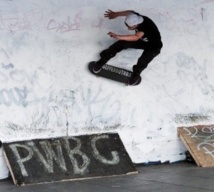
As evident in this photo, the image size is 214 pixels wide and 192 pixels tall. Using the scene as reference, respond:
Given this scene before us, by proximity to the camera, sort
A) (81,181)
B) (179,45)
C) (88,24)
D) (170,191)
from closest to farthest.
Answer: (170,191)
(81,181)
(88,24)
(179,45)

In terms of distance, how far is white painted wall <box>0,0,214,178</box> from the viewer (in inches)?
300

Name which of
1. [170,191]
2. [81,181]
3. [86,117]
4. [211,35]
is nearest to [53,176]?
[81,181]

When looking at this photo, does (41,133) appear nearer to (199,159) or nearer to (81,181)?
(81,181)

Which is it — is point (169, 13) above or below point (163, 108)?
above

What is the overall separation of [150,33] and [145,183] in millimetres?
2114

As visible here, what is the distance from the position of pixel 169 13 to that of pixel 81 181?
2869mm

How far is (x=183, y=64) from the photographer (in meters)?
8.63

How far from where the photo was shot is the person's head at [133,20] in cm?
770

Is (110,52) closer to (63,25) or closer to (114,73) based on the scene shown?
(114,73)

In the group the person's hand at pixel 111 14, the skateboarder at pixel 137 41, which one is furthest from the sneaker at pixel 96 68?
the person's hand at pixel 111 14

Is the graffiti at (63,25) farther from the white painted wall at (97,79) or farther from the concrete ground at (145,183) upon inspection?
the concrete ground at (145,183)

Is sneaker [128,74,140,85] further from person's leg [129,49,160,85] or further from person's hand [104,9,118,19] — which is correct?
person's hand [104,9,118,19]

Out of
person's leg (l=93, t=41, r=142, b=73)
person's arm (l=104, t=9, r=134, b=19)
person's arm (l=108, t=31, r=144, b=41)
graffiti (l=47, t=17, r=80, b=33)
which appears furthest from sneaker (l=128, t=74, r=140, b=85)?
graffiti (l=47, t=17, r=80, b=33)

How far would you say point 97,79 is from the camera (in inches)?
320
